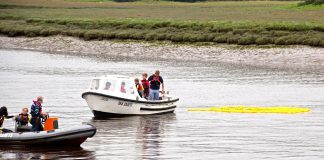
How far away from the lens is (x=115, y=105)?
128ft

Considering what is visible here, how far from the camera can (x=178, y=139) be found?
1289 inches

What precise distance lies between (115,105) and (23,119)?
850 centimetres

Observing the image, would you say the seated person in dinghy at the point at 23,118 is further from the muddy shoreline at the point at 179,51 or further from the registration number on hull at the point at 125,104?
the muddy shoreline at the point at 179,51

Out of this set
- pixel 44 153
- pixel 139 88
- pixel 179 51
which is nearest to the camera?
pixel 44 153

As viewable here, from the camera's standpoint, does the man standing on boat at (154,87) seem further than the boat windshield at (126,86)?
Yes

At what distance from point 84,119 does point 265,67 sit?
33.3 metres

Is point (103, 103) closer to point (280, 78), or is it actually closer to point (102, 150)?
point (102, 150)

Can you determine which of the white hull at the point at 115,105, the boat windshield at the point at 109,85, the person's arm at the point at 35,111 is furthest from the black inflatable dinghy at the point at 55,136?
the boat windshield at the point at 109,85

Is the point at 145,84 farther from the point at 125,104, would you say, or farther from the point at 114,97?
the point at 114,97

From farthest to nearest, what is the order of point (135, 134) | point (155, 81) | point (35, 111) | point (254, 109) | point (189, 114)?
1. point (254, 109)
2. point (189, 114)
3. point (155, 81)
4. point (135, 134)
5. point (35, 111)

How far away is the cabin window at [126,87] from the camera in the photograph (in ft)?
128

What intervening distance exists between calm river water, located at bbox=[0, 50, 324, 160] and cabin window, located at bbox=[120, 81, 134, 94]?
1.26 m

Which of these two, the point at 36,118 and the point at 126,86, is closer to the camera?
the point at 36,118

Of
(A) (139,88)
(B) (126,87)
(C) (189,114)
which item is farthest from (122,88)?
(C) (189,114)
